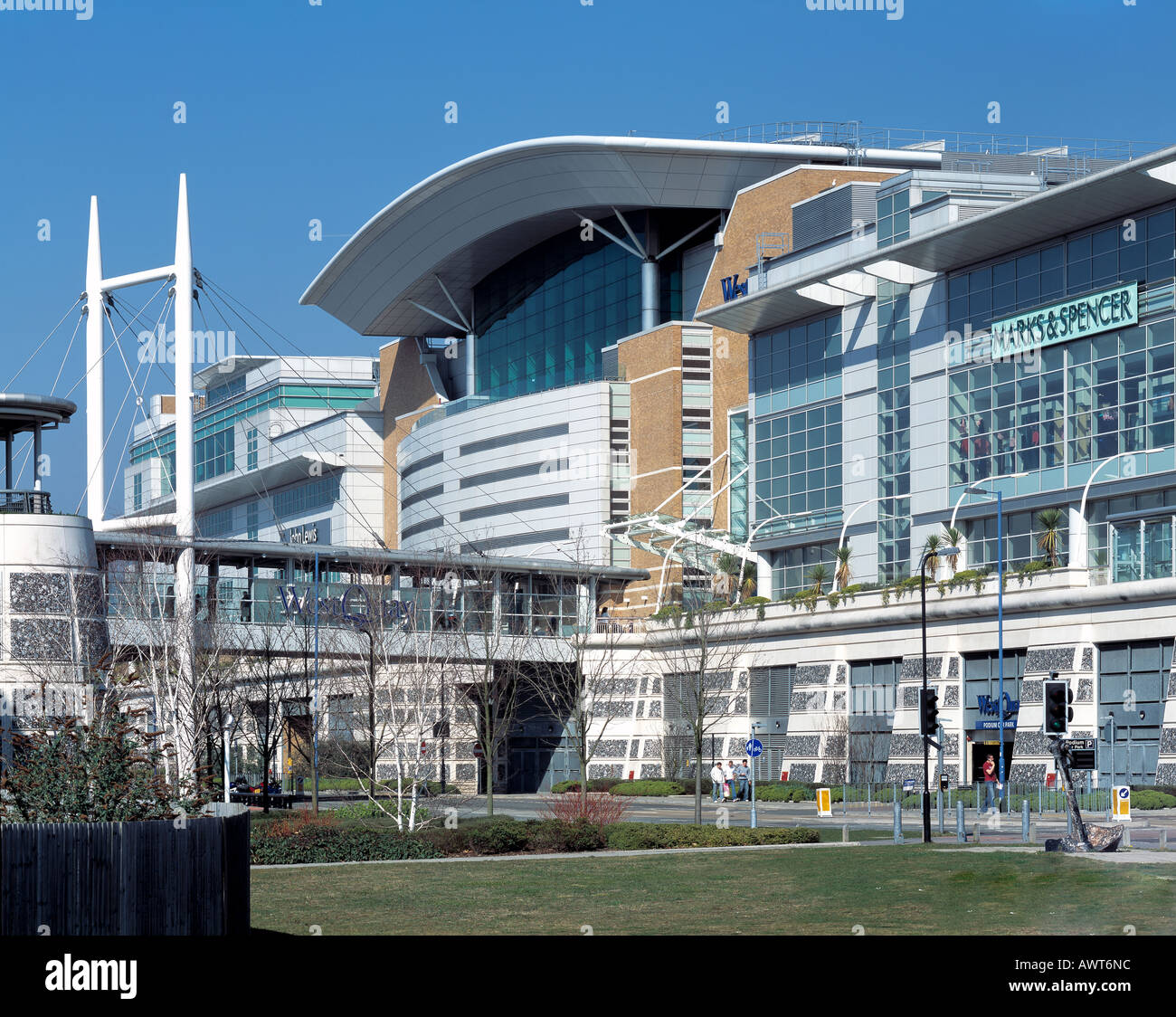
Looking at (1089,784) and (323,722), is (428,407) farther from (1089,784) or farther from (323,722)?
(1089,784)

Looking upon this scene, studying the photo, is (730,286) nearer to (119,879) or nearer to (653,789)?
(653,789)

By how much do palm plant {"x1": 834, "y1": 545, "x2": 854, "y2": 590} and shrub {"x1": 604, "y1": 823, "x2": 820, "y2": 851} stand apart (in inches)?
1431

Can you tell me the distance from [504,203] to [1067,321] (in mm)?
50856

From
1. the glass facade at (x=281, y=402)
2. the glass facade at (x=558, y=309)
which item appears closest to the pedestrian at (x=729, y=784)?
the glass facade at (x=558, y=309)

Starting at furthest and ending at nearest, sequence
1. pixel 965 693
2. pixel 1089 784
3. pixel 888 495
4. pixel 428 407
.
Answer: pixel 428 407 < pixel 888 495 < pixel 965 693 < pixel 1089 784

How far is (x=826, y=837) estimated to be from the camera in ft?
125

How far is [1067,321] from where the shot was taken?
202 feet

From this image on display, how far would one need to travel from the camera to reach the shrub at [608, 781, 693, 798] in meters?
72.9

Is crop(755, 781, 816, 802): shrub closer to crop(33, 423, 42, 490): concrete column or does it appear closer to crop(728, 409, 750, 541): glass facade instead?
crop(728, 409, 750, 541): glass facade

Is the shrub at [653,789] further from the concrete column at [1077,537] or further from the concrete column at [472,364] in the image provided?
the concrete column at [472,364]
